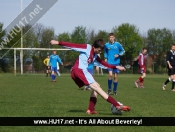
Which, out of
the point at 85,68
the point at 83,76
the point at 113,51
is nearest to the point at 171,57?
the point at 113,51

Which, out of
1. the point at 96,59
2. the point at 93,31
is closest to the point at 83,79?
the point at 96,59

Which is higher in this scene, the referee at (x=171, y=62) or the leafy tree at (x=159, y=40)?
the leafy tree at (x=159, y=40)

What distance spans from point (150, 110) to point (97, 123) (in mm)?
3121

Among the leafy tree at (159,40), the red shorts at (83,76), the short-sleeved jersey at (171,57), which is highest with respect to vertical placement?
the leafy tree at (159,40)

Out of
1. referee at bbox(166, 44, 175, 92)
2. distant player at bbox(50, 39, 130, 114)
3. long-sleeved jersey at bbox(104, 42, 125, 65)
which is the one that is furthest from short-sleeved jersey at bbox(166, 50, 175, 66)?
distant player at bbox(50, 39, 130, 114)

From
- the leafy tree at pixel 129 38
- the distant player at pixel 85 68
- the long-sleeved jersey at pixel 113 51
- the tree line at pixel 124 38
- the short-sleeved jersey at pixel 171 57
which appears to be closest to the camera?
the distant player at pixel 85 68

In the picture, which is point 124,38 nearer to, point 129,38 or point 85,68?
point 129,38

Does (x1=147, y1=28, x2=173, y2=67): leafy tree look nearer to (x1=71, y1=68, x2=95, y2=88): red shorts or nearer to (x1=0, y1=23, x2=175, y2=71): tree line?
→ (x1=0, y1=23, x2=175, y2=71): tree line

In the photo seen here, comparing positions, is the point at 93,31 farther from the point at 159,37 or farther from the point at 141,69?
the point at 141,69

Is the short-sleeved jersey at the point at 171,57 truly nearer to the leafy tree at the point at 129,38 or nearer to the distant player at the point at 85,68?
the distant player at the point at 85,68

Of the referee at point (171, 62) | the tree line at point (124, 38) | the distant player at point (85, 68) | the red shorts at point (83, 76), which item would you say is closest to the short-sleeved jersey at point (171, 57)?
the referee at point (171, 62)

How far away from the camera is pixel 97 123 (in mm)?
6406
